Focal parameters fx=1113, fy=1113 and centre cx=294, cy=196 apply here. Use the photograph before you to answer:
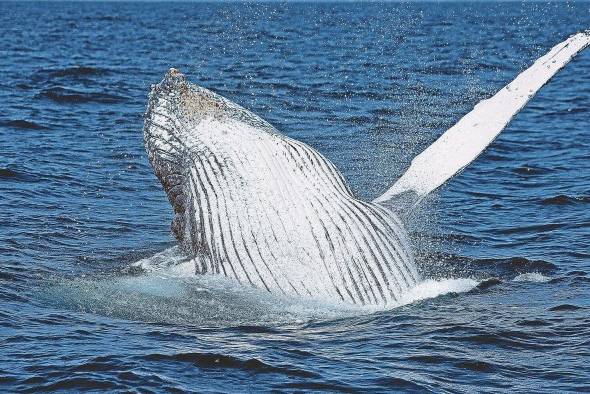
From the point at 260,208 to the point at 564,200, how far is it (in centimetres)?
928

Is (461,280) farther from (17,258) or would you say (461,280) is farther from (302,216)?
(17,258)

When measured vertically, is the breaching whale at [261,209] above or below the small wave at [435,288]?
above

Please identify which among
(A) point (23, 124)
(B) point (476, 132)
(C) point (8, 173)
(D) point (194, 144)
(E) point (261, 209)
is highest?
(A) point (23, 124)

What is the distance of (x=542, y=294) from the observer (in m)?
12.5

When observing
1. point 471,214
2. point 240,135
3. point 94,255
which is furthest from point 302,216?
point 471,214

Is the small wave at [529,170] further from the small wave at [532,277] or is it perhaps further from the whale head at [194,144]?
the whale head at [194,144]

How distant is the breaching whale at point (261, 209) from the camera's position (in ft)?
34.5

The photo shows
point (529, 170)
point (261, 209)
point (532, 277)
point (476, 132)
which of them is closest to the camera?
point (261, 209)

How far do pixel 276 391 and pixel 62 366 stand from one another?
74.3 inches

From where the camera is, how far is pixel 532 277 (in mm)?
13328

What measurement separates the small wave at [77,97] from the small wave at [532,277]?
1884 cm

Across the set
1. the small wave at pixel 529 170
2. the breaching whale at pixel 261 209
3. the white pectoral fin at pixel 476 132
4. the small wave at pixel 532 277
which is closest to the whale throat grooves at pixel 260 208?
the breaching whale at pixel 261 209

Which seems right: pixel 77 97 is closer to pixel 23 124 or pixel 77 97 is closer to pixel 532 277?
pixel 23 124

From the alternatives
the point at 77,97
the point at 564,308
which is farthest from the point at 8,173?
the point at 77,97
